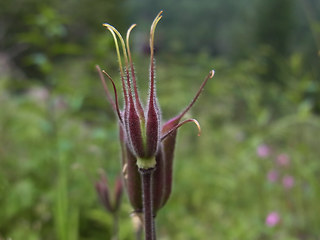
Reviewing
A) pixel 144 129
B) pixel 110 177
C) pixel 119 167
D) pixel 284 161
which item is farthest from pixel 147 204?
pixel 284 161

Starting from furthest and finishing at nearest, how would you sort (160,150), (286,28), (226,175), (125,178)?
(286,28) < (226,175) < (125,178) < (160,150)

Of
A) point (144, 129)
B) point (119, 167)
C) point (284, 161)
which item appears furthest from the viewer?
point (284, 161)

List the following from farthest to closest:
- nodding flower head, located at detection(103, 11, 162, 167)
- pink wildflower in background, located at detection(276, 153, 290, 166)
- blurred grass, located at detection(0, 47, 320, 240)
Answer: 1. pink wildflower in background, located at detection(276, 153, 290, 166)
2. blurred grass, located at detection(0, 47, 320, 240)
3. nodding flower head, located at detection(103, 11, 162, 167)

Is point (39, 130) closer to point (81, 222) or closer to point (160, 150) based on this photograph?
point (81, 222)

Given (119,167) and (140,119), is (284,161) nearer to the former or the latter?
(119,167)

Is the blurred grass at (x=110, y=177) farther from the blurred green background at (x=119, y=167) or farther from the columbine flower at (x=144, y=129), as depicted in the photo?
the columbine flower at (x=144, y=129)

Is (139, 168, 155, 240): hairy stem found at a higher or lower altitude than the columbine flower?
lower

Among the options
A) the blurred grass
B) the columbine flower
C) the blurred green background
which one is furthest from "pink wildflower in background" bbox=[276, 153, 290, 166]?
the columbine flower

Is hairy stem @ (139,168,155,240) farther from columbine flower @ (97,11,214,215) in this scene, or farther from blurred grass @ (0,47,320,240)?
blurred grass @ (0,47,320,240)

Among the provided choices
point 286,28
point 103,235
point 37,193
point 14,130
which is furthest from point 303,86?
point 286,28

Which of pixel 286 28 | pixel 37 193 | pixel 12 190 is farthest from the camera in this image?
pixel 286 28

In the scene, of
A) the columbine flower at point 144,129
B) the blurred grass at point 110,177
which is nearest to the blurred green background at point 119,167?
A: the blurred grass at point 110,177
